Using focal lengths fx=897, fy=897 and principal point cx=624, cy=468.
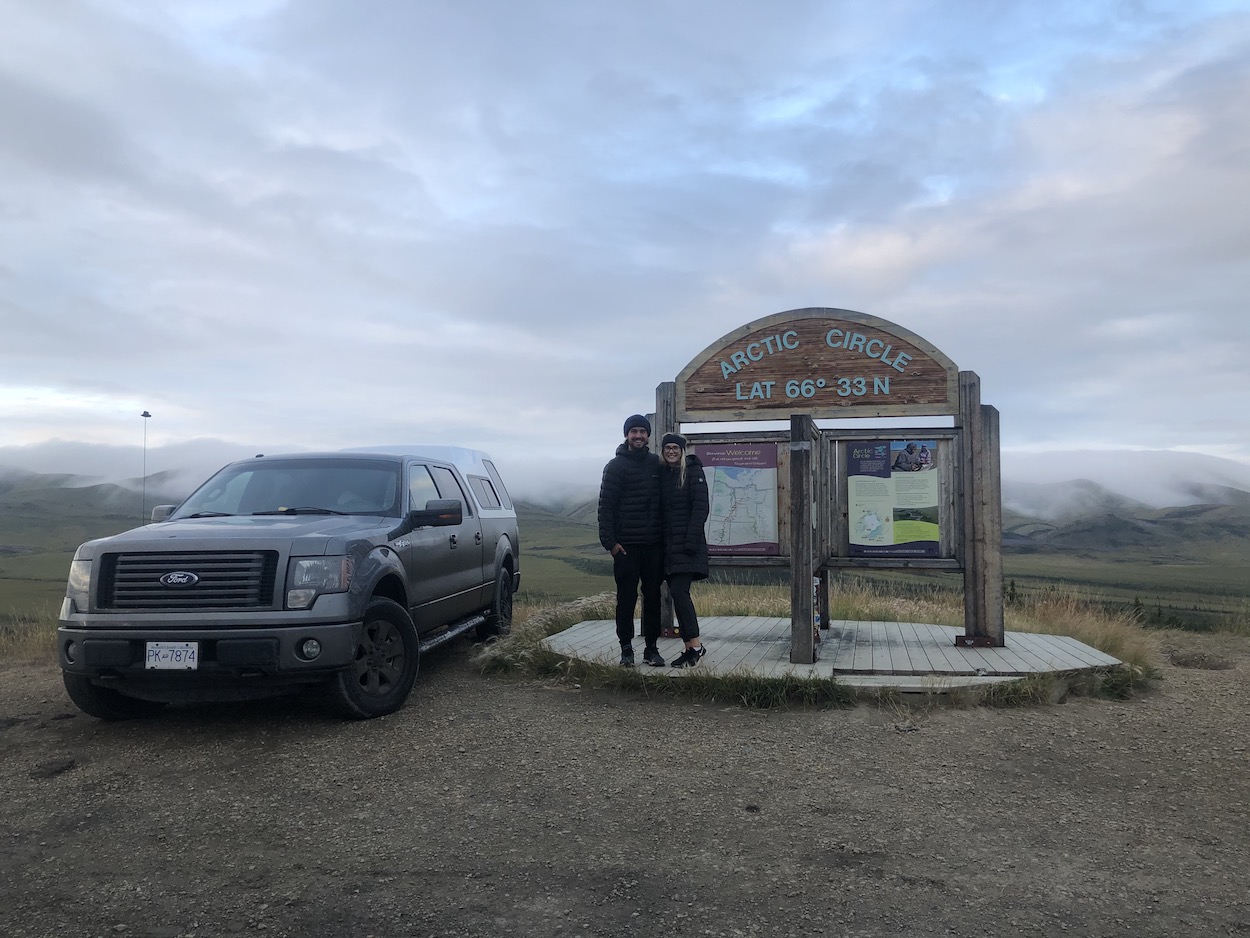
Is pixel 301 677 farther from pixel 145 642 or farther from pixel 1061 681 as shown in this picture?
pixel 1061 681

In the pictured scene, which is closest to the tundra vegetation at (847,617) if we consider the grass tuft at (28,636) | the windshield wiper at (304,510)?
the grass tuft at (28,636)

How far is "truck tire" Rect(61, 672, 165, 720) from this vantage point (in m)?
6.04

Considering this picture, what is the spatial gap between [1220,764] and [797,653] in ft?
9.98

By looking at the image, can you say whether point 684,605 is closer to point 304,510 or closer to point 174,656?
point 304,510

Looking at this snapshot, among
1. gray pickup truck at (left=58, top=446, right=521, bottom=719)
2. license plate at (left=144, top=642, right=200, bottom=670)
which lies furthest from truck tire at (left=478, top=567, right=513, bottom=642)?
license plate at (left=144, top=642, right=200, bottom=670)

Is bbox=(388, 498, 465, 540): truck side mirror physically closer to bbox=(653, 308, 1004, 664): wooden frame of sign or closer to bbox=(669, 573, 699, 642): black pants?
bbox=(669, 573, 699, 642): black pants

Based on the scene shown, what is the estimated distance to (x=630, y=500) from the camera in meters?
7.45

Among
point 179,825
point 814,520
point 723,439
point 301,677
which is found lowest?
point 179,825

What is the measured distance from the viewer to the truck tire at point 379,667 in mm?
6070

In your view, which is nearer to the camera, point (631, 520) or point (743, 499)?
point (631, 520)

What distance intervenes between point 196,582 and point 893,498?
230 inches

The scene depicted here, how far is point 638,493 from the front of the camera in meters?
7.43

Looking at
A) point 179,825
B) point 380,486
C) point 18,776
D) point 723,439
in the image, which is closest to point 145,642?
point 18,776

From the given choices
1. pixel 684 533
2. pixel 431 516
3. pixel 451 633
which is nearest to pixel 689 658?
pixel 684 533
